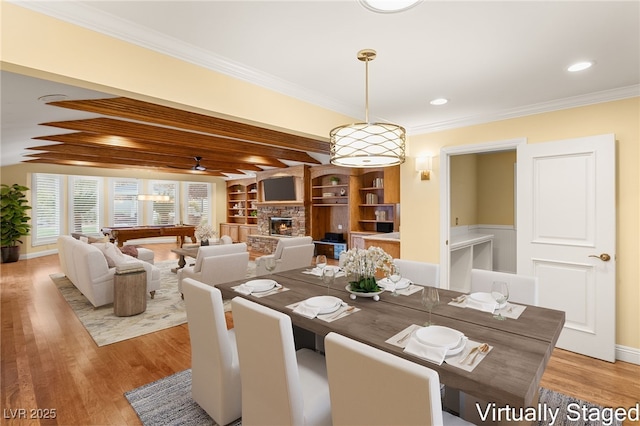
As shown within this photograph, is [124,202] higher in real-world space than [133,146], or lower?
lower

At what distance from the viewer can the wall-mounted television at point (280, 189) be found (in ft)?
28.4

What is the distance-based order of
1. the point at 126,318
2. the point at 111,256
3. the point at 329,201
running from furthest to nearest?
the point at 329,201, the point at 111,256, the point at 126,318

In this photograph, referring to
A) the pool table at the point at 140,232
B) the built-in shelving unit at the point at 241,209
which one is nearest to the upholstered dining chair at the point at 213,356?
the pool table at the point at 140,232

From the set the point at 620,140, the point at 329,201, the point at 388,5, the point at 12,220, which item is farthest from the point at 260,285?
the point at 12,220

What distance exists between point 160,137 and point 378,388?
4.90 metres

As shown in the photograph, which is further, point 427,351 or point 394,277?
point 394,277

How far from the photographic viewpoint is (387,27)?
187 centimetres

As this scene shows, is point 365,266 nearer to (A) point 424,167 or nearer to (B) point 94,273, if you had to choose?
(A) point 424,167

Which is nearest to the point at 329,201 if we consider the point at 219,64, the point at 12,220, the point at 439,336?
the point at 219,64

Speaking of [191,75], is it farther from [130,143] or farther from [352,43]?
[130,143]

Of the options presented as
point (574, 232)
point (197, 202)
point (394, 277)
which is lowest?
point (394, 277)

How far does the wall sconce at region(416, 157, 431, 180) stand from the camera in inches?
161

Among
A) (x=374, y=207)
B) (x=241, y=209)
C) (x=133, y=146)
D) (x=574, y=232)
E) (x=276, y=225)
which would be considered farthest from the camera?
(x=241, y=209)

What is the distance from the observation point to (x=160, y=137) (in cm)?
479
